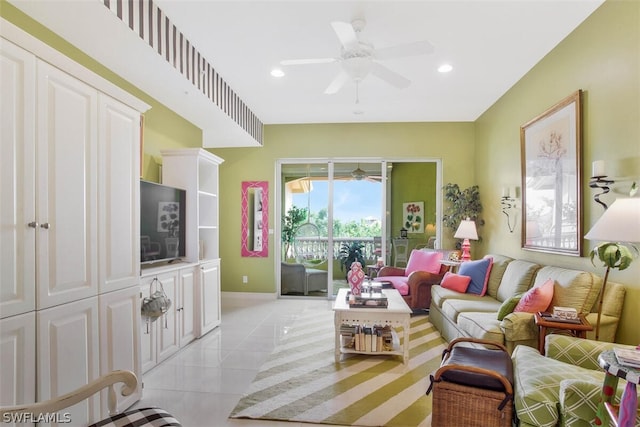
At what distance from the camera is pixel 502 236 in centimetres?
444

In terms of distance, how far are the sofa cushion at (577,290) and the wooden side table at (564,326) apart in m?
0.16

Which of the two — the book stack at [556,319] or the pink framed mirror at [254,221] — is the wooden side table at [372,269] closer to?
the pink framed mirror at [254,221]

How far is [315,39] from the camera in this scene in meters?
3.01

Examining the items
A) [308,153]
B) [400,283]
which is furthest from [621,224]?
[308,153]

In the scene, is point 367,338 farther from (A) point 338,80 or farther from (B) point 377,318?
(A) point 338,80

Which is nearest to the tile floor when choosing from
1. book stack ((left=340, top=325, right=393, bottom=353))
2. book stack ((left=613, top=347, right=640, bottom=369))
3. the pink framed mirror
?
book stack ((left=340, top=325, right=393, bottom=353))

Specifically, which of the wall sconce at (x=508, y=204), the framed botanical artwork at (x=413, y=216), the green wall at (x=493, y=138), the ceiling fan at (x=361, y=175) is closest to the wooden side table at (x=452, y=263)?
the green wall at (x=493, y=138)

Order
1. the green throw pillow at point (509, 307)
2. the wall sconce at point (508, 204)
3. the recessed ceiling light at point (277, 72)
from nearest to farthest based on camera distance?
the green throw pillow at point (509, 307), the recessed ceiling light at point (277, 72), the wall sconce at point (508, 204)

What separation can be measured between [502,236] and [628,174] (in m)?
2.19

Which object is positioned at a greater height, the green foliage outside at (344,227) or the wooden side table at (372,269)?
the green foliage outside at (344,227)

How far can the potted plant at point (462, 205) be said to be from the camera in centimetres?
518

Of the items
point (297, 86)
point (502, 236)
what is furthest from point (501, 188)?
point (297, 86)

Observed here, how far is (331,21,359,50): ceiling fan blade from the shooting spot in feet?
7.35

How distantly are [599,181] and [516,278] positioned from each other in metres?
1.23
